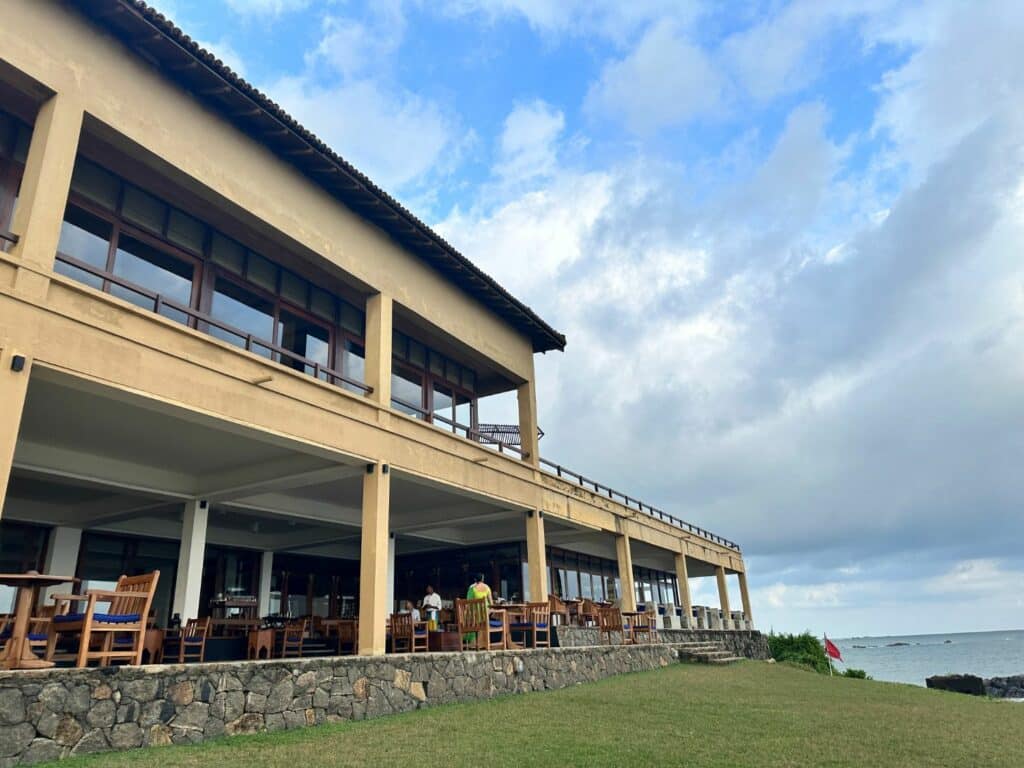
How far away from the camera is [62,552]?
13938mm

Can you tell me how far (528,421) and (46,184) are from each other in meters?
12.4

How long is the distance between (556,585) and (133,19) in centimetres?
1945

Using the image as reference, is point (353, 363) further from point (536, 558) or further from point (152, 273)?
point (536, 558)

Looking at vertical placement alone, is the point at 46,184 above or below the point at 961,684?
above

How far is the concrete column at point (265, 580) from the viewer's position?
1794 centimetres

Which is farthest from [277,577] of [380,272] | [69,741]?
[69,741]

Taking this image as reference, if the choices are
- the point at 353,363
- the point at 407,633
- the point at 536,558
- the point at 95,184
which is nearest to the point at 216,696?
the point at 407,633

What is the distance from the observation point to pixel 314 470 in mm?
12375

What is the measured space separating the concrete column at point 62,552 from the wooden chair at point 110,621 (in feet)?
20.6

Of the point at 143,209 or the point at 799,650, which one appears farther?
the point at 799,650

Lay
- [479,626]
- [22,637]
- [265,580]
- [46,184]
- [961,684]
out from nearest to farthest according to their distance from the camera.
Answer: [22,637]
[46,184]
[479,626]
[265,580]
[961,684]

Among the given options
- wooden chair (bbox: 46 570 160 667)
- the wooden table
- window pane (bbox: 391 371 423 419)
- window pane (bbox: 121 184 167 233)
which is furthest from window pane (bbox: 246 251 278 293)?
the wooden table

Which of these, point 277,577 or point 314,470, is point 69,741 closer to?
point 314,470

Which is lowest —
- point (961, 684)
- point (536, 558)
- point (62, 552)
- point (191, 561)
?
point (961, 684)
